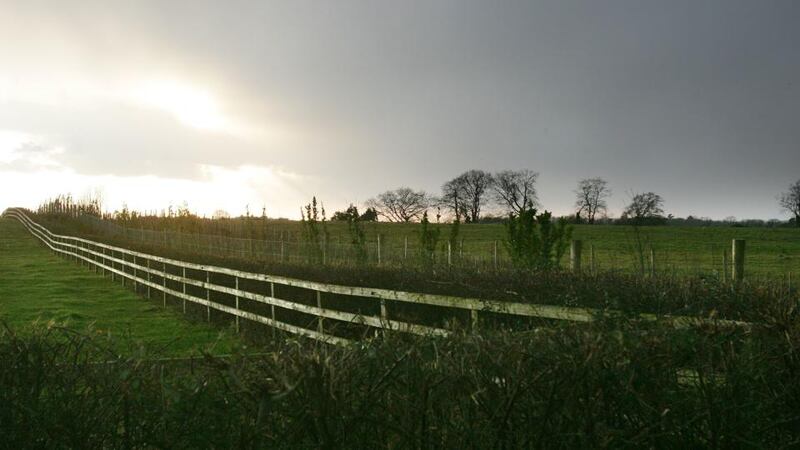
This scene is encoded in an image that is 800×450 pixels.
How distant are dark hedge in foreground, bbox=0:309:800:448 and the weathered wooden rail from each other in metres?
0.40

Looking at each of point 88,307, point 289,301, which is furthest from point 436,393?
point 88,307

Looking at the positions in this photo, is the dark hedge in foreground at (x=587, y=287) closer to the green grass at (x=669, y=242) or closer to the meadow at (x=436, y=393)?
the meadow at (x=436, y=393)

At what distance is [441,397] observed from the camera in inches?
127

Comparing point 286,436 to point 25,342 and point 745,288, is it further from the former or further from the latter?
point 745,288

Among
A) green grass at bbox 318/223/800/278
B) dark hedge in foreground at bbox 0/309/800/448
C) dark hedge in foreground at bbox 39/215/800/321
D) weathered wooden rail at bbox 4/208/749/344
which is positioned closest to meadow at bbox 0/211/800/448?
dark hedge in foreground at bbox 0/309/800/448

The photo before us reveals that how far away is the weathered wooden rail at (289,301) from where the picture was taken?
4969 mm

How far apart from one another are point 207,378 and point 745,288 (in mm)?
7197

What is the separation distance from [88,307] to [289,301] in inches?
380

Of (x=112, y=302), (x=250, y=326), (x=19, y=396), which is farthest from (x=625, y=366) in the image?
(x=112, y=302)

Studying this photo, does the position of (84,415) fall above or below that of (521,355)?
below

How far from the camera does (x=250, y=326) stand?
13.7 m

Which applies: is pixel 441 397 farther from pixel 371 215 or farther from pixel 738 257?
pixel 371 215

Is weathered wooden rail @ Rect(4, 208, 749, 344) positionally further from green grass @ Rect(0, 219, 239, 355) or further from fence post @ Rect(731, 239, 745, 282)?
fence post @ Rect(731, 239, 745, 282)

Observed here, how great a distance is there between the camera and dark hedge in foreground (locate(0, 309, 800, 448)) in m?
3.02
